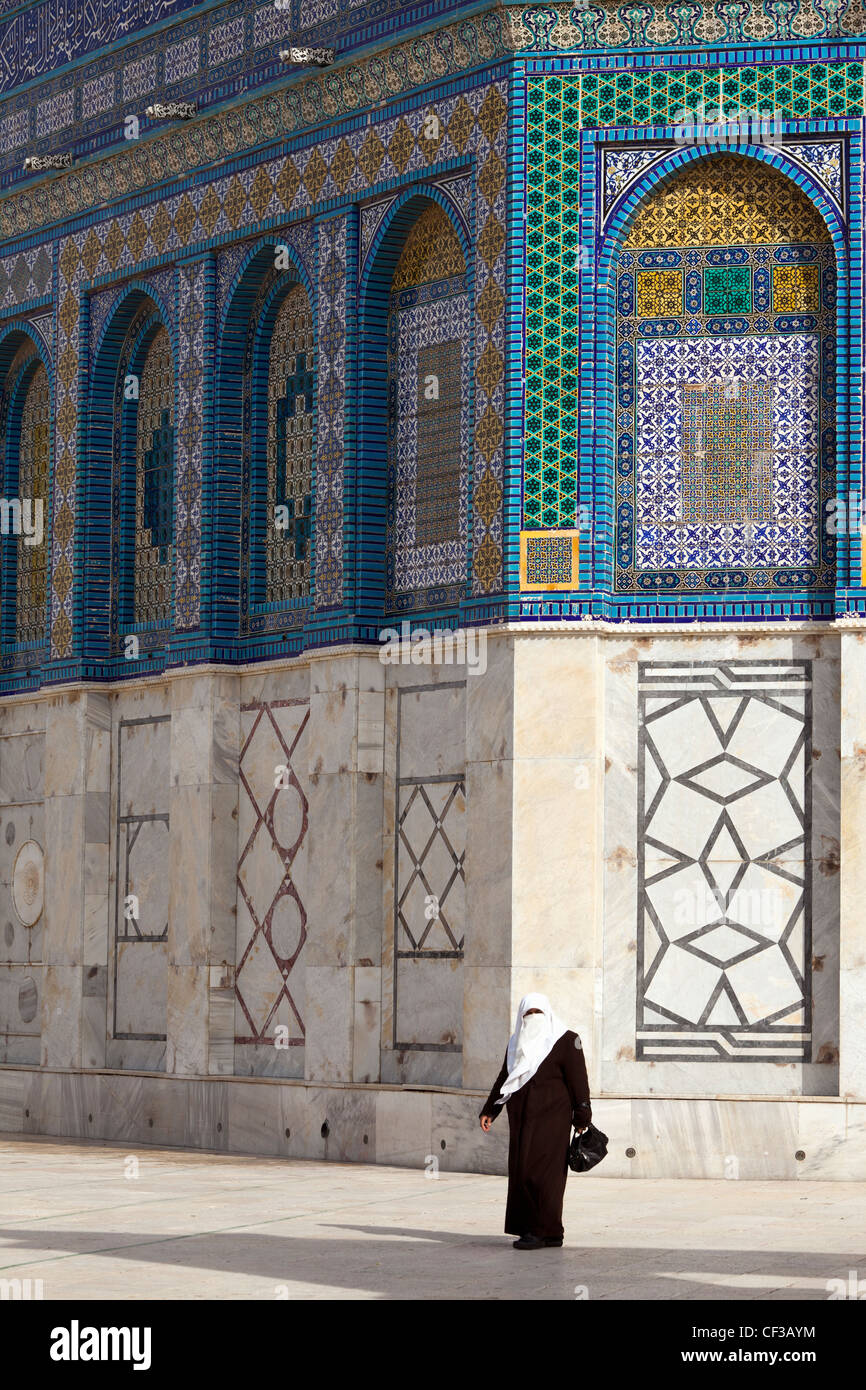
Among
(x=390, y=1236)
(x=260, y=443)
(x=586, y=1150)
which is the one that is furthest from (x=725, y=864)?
(x=260, y=443)

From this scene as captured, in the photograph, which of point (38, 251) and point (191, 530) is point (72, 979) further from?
point (38, 251)

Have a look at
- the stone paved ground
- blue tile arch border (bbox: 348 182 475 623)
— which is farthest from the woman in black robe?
blue tile arch border (bbox: 348 182 475 623)

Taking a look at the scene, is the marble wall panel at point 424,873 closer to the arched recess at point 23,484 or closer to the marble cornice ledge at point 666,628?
the marble cornice ledge at point 666,628

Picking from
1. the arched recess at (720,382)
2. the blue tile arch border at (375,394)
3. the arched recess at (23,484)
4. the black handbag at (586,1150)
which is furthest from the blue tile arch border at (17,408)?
the black handbag at (586,1150)

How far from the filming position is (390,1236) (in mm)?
11773

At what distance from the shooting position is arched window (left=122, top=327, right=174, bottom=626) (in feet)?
62.2

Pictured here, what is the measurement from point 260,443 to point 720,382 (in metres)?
4.17

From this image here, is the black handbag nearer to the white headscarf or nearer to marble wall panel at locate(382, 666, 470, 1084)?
the white headscarf

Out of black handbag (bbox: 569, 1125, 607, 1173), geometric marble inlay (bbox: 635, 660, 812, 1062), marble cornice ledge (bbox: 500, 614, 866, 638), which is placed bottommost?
black handbag (bbox: 569, 1125, 607, 1173)

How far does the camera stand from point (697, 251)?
605 inches

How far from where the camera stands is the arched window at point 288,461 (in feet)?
57.7

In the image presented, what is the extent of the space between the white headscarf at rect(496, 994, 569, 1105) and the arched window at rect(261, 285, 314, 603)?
6261 mm

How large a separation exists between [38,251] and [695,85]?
23.7ft
